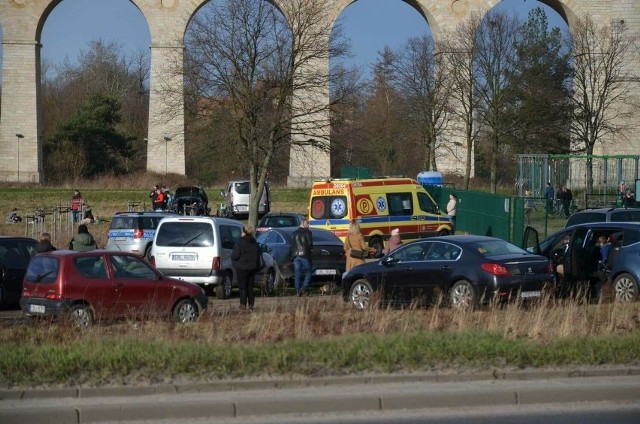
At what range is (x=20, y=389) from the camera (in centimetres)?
1177

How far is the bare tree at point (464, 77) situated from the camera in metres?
51.2

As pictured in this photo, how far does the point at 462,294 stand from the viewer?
1922 cm

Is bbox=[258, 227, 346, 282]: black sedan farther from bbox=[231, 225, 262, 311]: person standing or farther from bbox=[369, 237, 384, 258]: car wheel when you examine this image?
bbox=[231, 225, 262, 311]: person standing

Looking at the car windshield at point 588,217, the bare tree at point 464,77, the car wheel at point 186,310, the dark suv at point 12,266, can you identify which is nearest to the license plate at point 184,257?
the dark suv at point 12,266

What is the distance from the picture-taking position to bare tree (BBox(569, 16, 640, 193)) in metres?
55.4

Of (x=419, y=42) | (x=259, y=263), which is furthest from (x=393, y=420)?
(x=419, y=42)

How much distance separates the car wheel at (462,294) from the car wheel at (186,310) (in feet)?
14.8

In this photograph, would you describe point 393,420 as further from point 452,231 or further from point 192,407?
point 452,231

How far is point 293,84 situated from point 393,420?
80.8ft

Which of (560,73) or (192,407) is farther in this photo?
(560,73)

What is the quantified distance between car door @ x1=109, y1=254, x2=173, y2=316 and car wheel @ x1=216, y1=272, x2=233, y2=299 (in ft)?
18.0

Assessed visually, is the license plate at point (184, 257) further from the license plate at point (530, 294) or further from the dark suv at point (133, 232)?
the license plate at point (530, 294)

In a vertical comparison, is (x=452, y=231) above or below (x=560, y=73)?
below

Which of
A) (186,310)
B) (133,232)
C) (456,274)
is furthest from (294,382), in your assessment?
(133,232)
